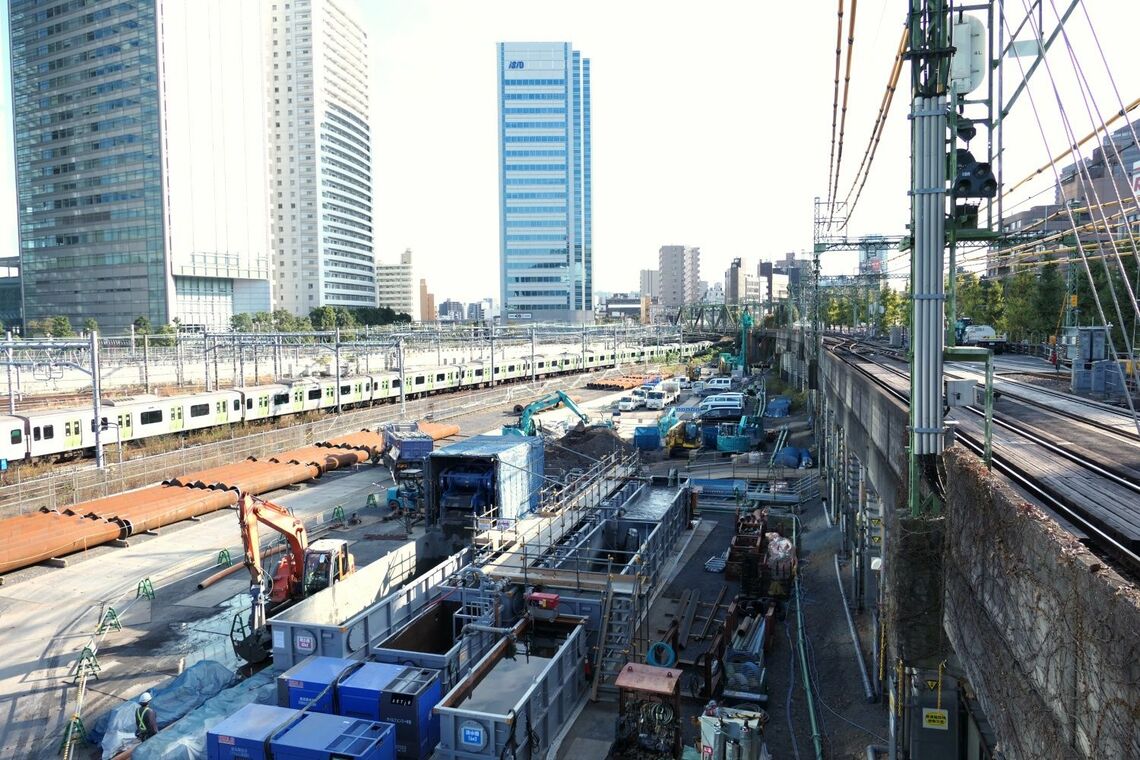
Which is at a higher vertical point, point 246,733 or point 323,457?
point 323,457

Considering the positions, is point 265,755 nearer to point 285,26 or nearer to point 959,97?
point 959,97

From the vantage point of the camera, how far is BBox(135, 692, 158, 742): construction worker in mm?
11398

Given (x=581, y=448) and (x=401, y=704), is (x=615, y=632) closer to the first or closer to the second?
(x=401, y=704)

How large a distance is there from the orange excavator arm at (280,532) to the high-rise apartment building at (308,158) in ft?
436

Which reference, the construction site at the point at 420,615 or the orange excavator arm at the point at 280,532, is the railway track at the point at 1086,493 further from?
the orange excavator arm at the point at 280,532

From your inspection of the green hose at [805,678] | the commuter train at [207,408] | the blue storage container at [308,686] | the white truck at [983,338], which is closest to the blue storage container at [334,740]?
the blue storage container at [308,686]

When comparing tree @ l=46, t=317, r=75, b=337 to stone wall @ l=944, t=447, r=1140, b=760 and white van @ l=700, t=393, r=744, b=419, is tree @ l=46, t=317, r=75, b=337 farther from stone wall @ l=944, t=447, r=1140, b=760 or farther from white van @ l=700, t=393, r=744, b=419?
stone wall @ l=944, t=447, r=1140, b=760

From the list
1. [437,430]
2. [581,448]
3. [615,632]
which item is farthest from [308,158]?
[615,632]

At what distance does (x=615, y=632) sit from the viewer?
1438cm

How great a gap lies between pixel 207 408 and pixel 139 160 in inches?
2937

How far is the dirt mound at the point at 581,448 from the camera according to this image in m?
32.5

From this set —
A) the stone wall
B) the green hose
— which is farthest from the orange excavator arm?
A: the stone wall

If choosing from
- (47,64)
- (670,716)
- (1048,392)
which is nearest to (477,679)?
(670,716)

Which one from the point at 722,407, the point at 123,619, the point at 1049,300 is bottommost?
the point at 123,619
